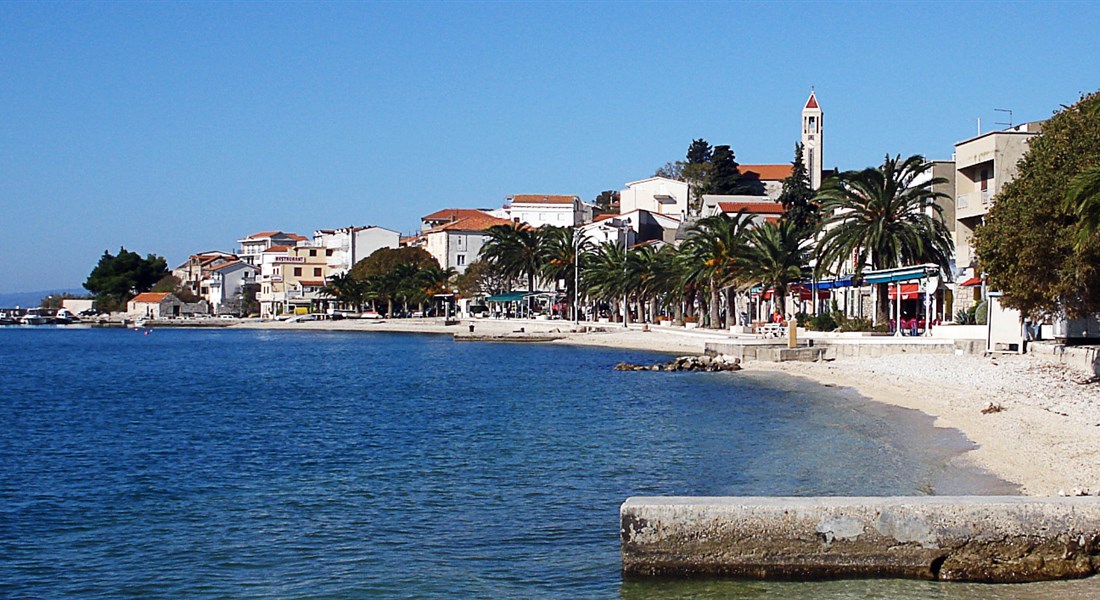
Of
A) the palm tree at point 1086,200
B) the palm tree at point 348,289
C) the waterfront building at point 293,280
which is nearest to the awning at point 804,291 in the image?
the palm tree at point 1086,200

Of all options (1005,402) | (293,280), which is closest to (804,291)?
(1005,402)

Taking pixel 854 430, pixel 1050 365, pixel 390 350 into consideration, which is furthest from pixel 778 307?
pixel 854 430

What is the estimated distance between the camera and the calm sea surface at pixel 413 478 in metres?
12.6

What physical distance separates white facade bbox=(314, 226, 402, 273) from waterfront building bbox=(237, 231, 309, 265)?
24102mm

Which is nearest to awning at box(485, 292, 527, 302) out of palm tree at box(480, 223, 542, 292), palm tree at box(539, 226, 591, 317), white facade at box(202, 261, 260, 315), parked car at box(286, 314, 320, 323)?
palm tree at box(480, 223, 542, 292)

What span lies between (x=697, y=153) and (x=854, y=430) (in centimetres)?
13265

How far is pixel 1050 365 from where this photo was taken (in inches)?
1298

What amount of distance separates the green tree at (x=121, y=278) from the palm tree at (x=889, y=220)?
462ft

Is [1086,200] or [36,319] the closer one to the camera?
[1086,200]

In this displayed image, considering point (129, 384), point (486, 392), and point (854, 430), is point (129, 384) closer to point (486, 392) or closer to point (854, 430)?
point (486, 392)

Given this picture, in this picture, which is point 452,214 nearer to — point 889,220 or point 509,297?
point 509,297

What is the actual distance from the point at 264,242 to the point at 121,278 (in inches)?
1147

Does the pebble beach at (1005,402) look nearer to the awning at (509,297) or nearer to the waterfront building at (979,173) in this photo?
the waterfront building at (979,173)

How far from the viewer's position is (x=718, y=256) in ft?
226
